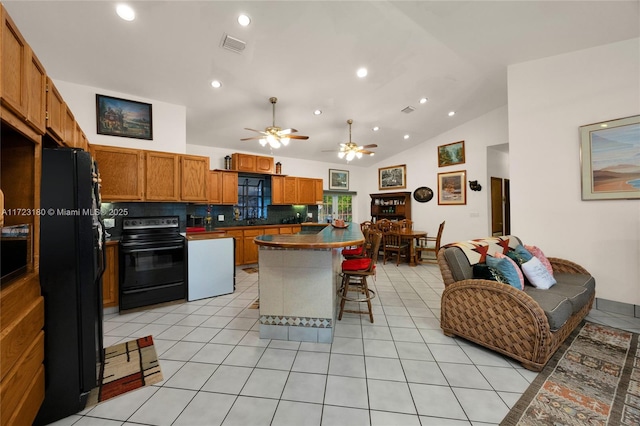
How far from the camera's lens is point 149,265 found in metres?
3.11

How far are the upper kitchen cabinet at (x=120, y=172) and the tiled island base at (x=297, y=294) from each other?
2.26m

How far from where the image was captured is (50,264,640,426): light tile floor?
1492 mm

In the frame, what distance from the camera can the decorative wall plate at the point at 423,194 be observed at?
6410 mm

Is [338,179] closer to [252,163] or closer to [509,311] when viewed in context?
[252,163]

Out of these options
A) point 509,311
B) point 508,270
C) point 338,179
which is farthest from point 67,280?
point 338,179

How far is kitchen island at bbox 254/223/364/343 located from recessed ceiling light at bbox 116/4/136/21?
7.84 ft

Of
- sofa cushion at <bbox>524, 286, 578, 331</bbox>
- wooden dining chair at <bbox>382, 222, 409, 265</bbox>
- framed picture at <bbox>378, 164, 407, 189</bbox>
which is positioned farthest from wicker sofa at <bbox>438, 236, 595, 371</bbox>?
framed picture at <bbox>378, 164, 407, 189</bbox>

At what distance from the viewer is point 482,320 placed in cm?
214

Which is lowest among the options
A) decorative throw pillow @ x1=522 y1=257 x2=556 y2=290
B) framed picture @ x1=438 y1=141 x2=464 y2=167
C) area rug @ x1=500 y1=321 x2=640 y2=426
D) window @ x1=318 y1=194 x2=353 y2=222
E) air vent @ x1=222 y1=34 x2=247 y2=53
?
area rug @ x1=500 y1=321 x2=640 y2=426

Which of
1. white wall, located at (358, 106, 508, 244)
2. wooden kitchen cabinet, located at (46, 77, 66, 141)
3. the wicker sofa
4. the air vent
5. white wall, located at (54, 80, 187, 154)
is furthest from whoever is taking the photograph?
white wall, located at (358, 106, 508, 244)

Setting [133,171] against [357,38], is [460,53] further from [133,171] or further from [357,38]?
[133,171]

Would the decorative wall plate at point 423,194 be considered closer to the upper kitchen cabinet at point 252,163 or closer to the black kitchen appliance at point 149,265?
the upper kitchen cabinet at point 252,163

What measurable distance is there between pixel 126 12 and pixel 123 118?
1.58 metres

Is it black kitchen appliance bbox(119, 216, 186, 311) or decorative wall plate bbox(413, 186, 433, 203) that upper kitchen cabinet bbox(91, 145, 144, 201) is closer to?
black kitchen appliance bbox(119, 216, 186, 311)
